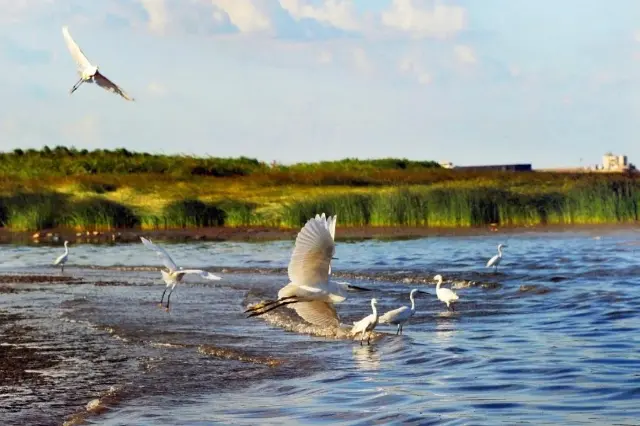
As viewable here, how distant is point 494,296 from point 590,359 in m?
6.15

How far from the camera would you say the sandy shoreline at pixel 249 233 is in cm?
2925

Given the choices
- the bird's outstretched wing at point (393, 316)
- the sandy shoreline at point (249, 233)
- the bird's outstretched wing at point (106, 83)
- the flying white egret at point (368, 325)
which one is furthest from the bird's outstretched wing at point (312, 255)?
the sandy shoreline at point (249, 233)

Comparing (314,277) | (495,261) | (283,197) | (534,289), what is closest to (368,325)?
(314,277)

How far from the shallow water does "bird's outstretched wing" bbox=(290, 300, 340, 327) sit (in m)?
0.33

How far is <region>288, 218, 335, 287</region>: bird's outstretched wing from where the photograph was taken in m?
10.2

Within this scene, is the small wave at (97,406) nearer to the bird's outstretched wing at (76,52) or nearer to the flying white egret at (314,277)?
the flying white egret at (314,277)

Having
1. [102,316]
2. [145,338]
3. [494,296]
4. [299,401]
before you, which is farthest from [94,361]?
[494,296]

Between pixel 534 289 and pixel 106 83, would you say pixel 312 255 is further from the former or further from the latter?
pixel 534 289

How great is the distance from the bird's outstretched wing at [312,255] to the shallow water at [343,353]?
2.59ft

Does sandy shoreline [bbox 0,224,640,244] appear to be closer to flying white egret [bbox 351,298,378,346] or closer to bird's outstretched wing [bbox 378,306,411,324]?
bird's outstretched wing [bbox 378,306,411,324]

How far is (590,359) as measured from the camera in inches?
416

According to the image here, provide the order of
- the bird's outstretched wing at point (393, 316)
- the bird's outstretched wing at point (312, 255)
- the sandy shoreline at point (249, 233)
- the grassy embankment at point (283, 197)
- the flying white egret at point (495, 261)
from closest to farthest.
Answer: the bird's outstretched wing at point (312, 255)
the bird's outstretched wing at point (393, 316)
the flying white egret at point (495, 261)
the sandy shoreline at point (249, 233)
the grassy embankment at point (283, 197)

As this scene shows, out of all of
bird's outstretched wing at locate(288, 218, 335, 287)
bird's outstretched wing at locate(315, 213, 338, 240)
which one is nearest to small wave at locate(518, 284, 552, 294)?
bird's outstretched wing at locate(288, 218, 335, 287)

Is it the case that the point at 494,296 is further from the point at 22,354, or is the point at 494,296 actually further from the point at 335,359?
the point at 22,354
